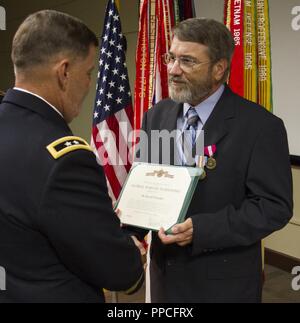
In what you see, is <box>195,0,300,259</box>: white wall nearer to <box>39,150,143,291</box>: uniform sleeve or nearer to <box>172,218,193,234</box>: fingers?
<box>172,218,193,234</box>: fingers

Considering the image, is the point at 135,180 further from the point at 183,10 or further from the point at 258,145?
the point at 183,10

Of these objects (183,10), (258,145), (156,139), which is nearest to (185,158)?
(156,139)

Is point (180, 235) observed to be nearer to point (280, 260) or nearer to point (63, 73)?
point (63, 73)

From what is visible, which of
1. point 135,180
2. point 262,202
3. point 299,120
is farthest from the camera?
point 299,120

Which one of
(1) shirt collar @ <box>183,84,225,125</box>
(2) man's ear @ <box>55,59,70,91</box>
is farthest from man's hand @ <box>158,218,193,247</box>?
(2) man's ear @ <box>55,59,70,91</box>

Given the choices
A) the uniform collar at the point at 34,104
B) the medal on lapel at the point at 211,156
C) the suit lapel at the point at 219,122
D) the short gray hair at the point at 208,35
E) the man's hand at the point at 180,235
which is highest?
the short gray hair at the point at 208,35

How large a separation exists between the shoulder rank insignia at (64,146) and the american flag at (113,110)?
6.18 feet

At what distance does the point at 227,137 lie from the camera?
1513 millimetres

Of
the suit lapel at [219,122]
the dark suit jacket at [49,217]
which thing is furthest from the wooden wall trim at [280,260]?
the dark suit jacket at [49,217]

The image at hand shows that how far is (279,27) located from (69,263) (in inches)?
120

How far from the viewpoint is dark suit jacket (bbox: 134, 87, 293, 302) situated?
1426 mm

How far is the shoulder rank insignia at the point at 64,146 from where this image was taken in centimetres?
91

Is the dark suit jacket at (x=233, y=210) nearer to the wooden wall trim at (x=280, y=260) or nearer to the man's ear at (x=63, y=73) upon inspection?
the man's ear at (x=63, y=73)
